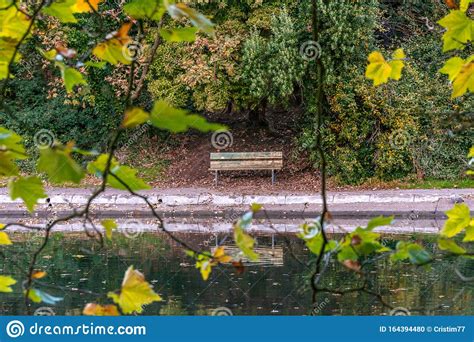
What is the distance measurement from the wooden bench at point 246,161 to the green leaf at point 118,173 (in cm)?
1772

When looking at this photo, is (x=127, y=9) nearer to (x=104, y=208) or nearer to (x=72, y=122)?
(x=104, y=208)

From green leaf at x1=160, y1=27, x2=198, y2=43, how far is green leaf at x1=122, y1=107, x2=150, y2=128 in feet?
1.49

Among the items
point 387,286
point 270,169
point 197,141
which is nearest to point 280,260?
point 387,286

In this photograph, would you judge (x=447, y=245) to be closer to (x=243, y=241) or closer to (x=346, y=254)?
(x=346, y=254)

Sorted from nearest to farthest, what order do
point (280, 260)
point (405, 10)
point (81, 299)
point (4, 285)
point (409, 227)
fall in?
point (4, 285) < point (81, 299) < point (280, 260) < point (409, 227) < point (405, 10)

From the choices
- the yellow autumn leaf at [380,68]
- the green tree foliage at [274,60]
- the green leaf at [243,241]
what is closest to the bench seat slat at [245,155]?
the green tree foliage at [274,60]

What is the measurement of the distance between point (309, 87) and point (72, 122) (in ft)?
21.0

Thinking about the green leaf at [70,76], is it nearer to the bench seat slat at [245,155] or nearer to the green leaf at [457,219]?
the green leaf at [457,219]

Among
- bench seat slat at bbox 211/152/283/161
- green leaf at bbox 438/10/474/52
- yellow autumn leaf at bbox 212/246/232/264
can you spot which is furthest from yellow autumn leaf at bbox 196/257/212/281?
bench seat slat at bbox 211/152/283/161

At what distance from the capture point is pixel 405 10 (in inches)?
840

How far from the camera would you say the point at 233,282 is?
1097cm

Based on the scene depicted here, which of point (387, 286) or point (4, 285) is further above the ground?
point (387, 286)

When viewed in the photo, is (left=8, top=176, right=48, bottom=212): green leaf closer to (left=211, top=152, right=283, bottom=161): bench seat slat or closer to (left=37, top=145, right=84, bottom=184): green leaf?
(left=37, top=145, right=84, bottom=184): green leaf

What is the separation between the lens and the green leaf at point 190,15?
1172 millimetres
